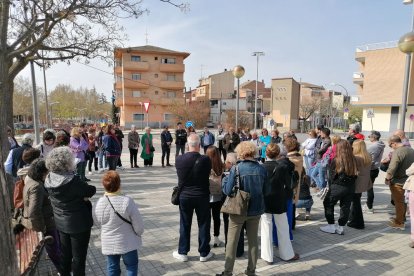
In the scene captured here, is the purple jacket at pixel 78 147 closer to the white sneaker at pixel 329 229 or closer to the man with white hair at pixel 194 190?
the man with white hair at pixel 194 190

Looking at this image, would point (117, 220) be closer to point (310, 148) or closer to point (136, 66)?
point (310, 148)

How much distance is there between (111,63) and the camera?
9539 millimetres

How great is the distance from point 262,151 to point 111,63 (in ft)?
21.0

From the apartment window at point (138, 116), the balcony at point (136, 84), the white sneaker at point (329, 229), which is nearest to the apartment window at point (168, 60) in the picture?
the balcony at point (136, 84)

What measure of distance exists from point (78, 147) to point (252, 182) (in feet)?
20.1

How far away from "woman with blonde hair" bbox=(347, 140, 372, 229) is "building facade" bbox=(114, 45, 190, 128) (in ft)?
150

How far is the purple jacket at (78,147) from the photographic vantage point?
26.6 feet

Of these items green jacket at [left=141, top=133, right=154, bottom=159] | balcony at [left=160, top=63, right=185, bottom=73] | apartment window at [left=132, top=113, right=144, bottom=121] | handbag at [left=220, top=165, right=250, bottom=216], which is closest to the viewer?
handbag at [left=220, top=165, right=250, bottom=216]

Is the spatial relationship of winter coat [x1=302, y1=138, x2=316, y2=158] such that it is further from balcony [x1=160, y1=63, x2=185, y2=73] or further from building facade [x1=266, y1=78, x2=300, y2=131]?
building facade [x1=266, y1=78, x2=300, y2=131]

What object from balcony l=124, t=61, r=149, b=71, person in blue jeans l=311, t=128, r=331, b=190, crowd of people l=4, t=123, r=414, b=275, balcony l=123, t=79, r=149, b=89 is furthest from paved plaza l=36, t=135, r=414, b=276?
balcony l=124, t=61, r=149, b=71

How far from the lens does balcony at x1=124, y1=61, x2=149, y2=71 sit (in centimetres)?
5003

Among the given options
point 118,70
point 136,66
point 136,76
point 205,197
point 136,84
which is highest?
point 136,66

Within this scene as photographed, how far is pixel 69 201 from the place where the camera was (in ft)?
10.6

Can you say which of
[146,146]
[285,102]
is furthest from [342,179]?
[285,102]
